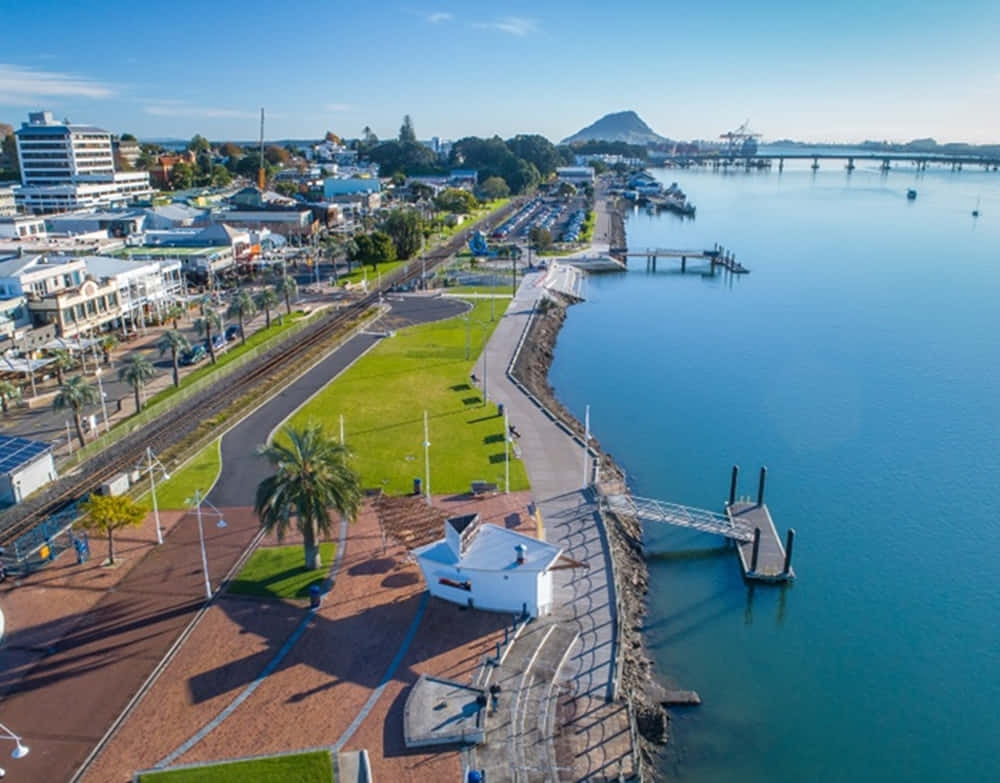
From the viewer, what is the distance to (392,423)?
62.8m

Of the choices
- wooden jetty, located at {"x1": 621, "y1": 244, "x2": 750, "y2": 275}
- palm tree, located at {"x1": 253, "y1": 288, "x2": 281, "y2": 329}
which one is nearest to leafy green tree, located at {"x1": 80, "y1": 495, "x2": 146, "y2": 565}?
palm tree, located at {"x1": 253, "y1": 288, "x2": 281, "y2": 329}

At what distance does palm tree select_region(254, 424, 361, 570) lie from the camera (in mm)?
39250

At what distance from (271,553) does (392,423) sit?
2085cm

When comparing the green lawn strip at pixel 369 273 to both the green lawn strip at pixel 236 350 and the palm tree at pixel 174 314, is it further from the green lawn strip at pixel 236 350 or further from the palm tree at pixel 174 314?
the palm tree at pixel 174 314

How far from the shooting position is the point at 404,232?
136500 millimetres

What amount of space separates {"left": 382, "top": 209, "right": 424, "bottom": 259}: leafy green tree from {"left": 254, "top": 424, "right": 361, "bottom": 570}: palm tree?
99.2 m

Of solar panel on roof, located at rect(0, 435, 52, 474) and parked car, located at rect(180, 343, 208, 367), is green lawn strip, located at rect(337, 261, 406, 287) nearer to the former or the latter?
parked car, located at rect(180, 343, 208, 367)

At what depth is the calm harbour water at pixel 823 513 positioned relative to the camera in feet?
117

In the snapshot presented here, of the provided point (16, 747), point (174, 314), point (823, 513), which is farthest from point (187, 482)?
point (174, 314)

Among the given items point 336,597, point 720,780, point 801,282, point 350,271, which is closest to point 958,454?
point 720,780

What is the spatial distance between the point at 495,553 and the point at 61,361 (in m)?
48.6

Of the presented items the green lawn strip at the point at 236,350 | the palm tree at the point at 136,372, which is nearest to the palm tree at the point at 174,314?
the green lawn strip at the point at 236,350

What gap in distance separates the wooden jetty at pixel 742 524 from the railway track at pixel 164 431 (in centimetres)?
3490

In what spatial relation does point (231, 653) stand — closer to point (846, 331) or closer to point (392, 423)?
point (392, 423)
